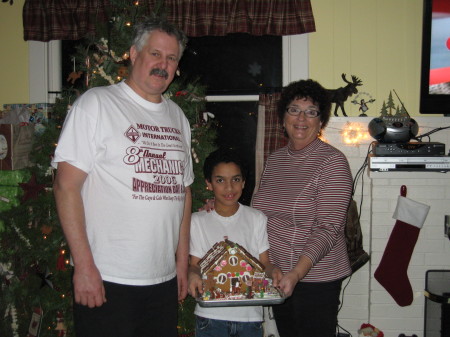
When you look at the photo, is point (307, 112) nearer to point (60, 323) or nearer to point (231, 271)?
point (231, 271)

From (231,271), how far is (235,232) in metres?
0.23

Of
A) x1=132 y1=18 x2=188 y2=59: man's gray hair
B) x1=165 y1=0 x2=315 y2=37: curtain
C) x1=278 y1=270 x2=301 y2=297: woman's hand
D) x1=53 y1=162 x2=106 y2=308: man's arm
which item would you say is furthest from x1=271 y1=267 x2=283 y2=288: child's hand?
x1=165 y1=0 x2=315 y2=37: curtain

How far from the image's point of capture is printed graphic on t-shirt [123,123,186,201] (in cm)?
161

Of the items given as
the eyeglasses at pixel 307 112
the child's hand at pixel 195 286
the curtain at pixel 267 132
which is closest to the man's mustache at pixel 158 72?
the eyeglasses at pixel 307 112

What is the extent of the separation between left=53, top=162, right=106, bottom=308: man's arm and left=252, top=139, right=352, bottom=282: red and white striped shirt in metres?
0.86

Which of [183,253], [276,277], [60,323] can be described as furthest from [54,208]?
[276,277]

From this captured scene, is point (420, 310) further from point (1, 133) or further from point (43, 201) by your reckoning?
point (1, 133)

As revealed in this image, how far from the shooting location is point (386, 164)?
312cm

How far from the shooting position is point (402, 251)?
326 centimetres

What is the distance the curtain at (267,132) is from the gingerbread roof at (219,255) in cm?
157

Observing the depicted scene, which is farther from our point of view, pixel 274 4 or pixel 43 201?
pixel 274 4

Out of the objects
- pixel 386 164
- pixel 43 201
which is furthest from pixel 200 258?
pixel 386 164

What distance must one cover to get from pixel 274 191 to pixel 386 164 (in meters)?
1.40

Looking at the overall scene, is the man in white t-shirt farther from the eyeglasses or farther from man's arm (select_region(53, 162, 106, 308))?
the eyeglasses
